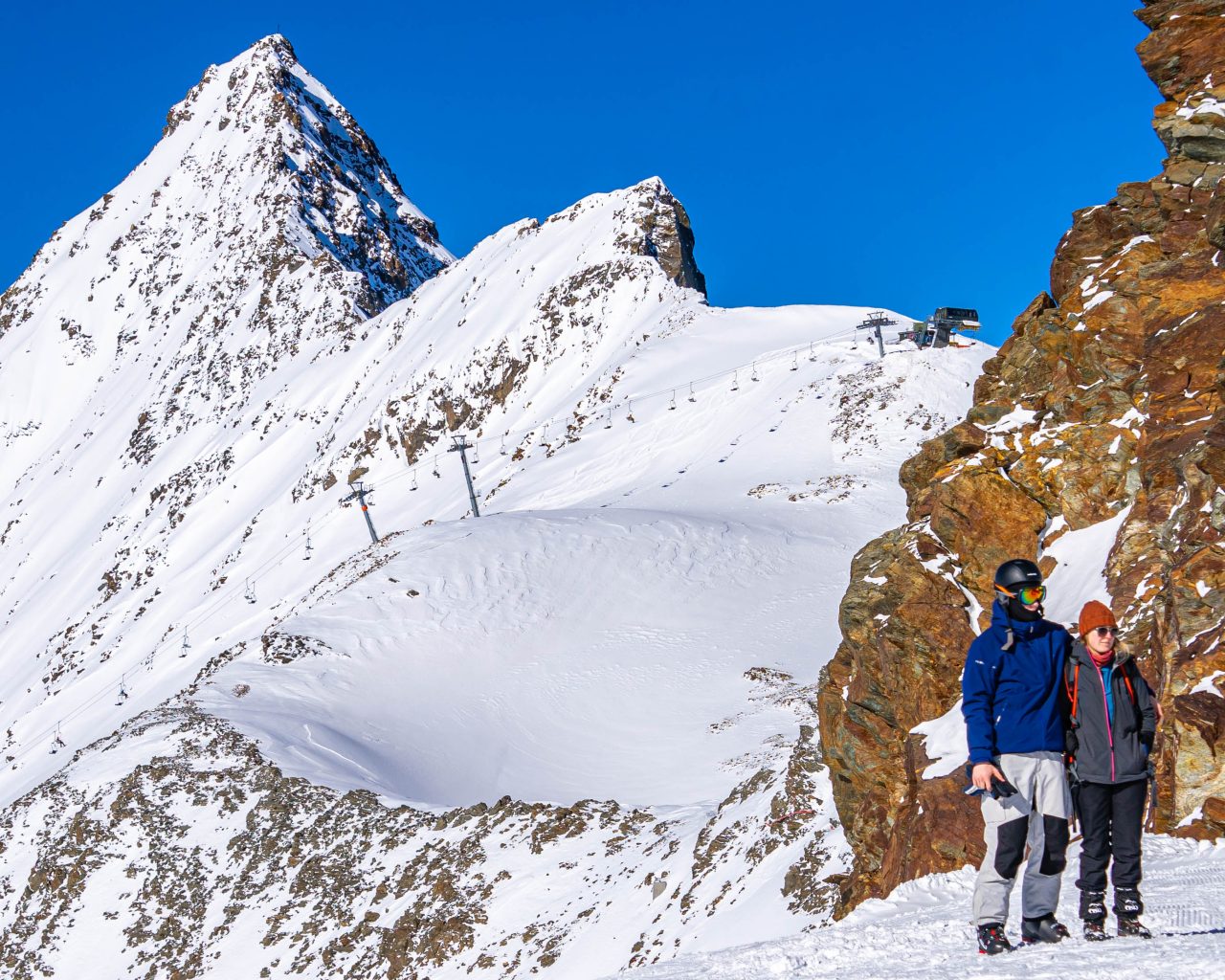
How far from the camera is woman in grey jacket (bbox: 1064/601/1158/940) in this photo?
21.6 feet

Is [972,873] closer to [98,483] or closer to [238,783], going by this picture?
[238,783]

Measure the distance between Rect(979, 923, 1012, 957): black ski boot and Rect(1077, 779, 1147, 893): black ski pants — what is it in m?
0.55

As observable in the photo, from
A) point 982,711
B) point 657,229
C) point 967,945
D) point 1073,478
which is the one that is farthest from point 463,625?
point 657,229

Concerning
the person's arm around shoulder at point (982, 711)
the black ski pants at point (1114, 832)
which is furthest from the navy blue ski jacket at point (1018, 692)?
the black ski pants at point (1114, 832)

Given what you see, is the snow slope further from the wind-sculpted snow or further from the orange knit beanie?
the wind-sculpted snow

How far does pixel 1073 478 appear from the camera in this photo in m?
13.9

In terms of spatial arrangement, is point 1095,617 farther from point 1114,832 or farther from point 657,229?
point 657,229

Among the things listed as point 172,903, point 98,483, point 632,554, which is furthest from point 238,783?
point 98,483

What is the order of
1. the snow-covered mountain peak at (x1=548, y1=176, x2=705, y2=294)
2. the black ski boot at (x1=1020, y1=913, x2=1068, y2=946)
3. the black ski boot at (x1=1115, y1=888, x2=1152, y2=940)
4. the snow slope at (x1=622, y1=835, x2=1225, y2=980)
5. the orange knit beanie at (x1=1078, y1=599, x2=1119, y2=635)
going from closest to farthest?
the snow slope at (x1=622, y1=835, x2=1225, y2=980)
the orange knit beanie at (x1=1078, y1=599, x2=1119, y2=635)
the black ski boot at (x1=1115, y1=888, x2=1152, y2=940)
the black ski boot at (x1=1020, y1=913, x2=1068, y2=946)
the snow-covered mountain peak at (x1=548, y1=176, x2=705, y2=294)

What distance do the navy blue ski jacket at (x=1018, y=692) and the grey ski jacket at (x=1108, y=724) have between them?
0.10m

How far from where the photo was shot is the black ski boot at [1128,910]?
6652 millimetres

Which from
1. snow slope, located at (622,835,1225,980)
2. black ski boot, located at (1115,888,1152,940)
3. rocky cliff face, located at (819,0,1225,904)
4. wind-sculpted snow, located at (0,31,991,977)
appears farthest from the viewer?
wind-sculpted snow, located at (0,31,991,977)

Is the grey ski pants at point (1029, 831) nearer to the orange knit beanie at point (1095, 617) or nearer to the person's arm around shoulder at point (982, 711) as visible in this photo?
the person's arm around shoulder at point (982, 711)

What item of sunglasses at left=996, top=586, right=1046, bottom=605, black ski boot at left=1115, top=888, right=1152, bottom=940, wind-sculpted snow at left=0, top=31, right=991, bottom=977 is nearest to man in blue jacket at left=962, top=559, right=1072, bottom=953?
sunglasses at left=996, top=586, right=1046, bottom=605
